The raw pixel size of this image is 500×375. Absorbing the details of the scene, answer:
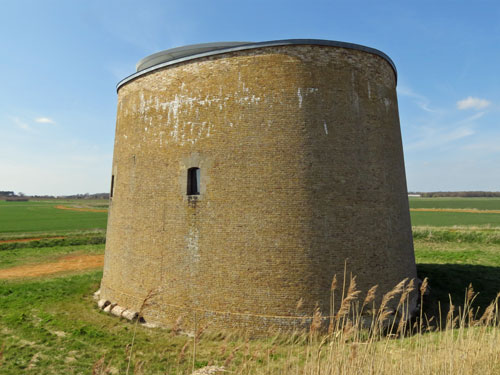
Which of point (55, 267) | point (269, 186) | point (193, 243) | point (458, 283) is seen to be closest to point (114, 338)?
point (193, 243)

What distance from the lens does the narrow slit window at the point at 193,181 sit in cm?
982

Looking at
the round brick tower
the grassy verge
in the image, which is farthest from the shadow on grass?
the round brick tower

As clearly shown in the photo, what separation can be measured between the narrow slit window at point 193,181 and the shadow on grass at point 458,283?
829 centimetres

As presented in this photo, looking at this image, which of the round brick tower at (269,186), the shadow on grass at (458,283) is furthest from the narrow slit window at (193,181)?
the shadow on grass at (458,283)

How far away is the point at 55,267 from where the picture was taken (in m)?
18.8

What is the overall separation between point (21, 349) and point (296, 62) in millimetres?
10311

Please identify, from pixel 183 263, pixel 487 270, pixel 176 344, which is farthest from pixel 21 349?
pixel 487 270

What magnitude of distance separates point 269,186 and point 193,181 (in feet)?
7.79

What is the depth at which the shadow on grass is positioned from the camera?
1126 cm

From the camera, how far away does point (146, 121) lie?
10844 millimetres

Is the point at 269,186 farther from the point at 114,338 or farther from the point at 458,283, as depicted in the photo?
the point at 458,283

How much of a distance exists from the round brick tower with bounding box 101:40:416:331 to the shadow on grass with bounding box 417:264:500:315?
240cm

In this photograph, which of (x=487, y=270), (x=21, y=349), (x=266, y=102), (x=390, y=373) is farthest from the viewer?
(x=487, y=270)

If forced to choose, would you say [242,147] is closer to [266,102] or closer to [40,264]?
Result: [266,102]
